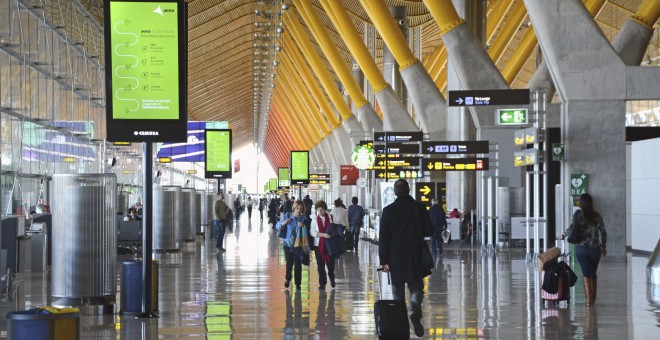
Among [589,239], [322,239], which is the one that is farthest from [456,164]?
[589,239]

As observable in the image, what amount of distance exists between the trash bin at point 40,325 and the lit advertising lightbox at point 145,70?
5.05m

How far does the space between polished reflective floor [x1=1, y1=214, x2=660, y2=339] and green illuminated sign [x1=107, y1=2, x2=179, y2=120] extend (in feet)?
8.01

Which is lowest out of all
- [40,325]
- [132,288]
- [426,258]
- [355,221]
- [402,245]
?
[132,288]

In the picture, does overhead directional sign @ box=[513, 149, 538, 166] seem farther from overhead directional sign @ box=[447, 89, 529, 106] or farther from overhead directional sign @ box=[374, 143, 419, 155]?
overhead directional sign @ box=[374, 143, 419, 155]

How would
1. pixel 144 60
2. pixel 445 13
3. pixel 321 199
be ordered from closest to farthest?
pixel 144 60 → pixel 321 199 → pixel 445 13

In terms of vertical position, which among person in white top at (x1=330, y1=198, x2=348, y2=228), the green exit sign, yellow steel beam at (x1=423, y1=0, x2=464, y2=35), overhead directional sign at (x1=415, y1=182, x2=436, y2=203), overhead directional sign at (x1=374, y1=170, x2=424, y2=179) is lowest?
person in white top at (x1=330, y1=198, x2=348, y2=228)

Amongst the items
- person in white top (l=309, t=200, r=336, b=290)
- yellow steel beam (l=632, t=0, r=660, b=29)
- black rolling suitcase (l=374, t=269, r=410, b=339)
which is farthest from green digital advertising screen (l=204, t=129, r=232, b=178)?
black rolling suitcase (l=374, t=269, r=410, b=339)

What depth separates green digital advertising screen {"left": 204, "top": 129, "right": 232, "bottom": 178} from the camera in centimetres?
3453

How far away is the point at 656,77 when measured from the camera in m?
24.2

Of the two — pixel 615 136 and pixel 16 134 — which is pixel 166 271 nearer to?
pixel 16 134

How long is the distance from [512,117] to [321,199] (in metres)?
6.75

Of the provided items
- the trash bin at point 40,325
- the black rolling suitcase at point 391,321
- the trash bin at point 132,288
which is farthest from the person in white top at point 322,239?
the trash bin at point 40,325

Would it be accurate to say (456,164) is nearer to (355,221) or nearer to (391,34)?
(355,221)

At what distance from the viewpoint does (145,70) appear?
41.2 ft
